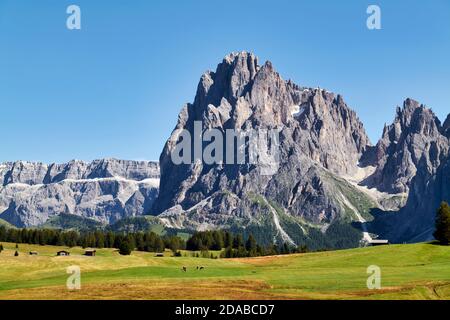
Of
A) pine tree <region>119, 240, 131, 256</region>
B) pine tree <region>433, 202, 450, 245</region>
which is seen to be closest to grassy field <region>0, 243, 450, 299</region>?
pine tree <region>433, 202, 450, 245</region>

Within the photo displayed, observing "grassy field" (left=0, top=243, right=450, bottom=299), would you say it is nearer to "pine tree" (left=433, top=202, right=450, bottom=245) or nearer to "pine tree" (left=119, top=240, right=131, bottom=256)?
"pine tree" (left=433, top=202, right=450, bottom=245)

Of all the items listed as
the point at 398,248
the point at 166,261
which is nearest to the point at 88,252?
the point at 166,261

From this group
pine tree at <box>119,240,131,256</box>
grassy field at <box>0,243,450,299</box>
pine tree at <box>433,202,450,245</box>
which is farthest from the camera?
pine tree at <box>119,240,131,256</box>

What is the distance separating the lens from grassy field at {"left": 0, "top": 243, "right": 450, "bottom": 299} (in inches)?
2569

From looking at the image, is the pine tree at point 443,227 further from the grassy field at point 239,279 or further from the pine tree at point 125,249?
the pine tree at point 125,249

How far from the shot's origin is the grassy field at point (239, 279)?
2569 inches

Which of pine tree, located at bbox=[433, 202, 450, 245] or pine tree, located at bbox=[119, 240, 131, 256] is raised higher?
pine tree, located at bbox=[433, 202, 450, 245]

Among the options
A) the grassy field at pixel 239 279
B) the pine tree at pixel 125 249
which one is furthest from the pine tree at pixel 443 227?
the pine tree at pixel 125 249

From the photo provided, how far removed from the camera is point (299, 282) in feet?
267

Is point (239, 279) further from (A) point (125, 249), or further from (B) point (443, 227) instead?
(A) point (125, 249)

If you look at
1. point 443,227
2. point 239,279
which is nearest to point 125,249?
point 443,227

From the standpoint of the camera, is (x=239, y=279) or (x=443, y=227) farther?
(x=443, y=227)

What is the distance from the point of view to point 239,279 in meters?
90.1
